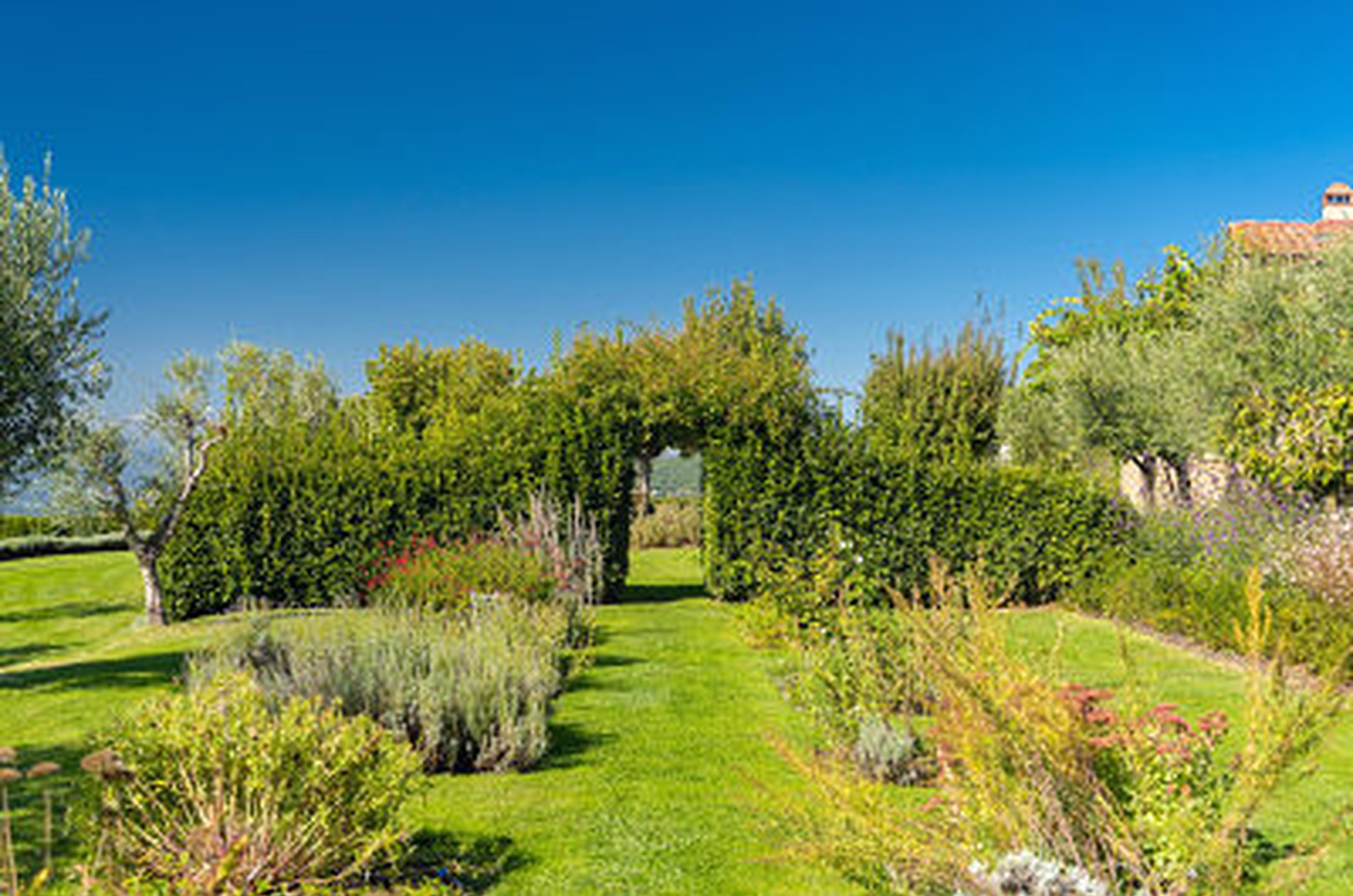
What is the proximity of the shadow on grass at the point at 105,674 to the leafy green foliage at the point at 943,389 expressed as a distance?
18566 millimetres

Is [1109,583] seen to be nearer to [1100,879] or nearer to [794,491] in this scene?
[794,491]

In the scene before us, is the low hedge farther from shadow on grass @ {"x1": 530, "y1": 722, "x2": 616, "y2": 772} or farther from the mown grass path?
shadow on grass @ {"x1": 530, "y1": 722, "x2": 616, "y2": 772}

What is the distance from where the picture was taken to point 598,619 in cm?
1320

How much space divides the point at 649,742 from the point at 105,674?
6.34 m

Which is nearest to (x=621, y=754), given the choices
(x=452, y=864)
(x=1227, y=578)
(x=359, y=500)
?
(x=452, y=864)

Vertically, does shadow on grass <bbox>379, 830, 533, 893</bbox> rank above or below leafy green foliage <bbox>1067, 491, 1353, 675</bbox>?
below

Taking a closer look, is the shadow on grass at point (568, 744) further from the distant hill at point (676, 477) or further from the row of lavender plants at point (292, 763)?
the distant hill at point (676, 477)

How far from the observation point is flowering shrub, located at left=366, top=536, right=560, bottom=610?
429 inches

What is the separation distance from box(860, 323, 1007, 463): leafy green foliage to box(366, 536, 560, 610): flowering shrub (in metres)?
15.6

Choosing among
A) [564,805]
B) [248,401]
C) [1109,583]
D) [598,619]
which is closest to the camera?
[564,805]

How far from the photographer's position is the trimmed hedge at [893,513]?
14.8 m

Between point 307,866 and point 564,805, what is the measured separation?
185 cm

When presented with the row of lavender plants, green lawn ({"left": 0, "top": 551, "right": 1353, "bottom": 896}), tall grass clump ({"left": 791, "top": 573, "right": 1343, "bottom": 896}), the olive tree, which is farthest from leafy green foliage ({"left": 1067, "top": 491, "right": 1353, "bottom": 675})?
the olive tree

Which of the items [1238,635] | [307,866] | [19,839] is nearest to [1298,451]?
[1238,635]
